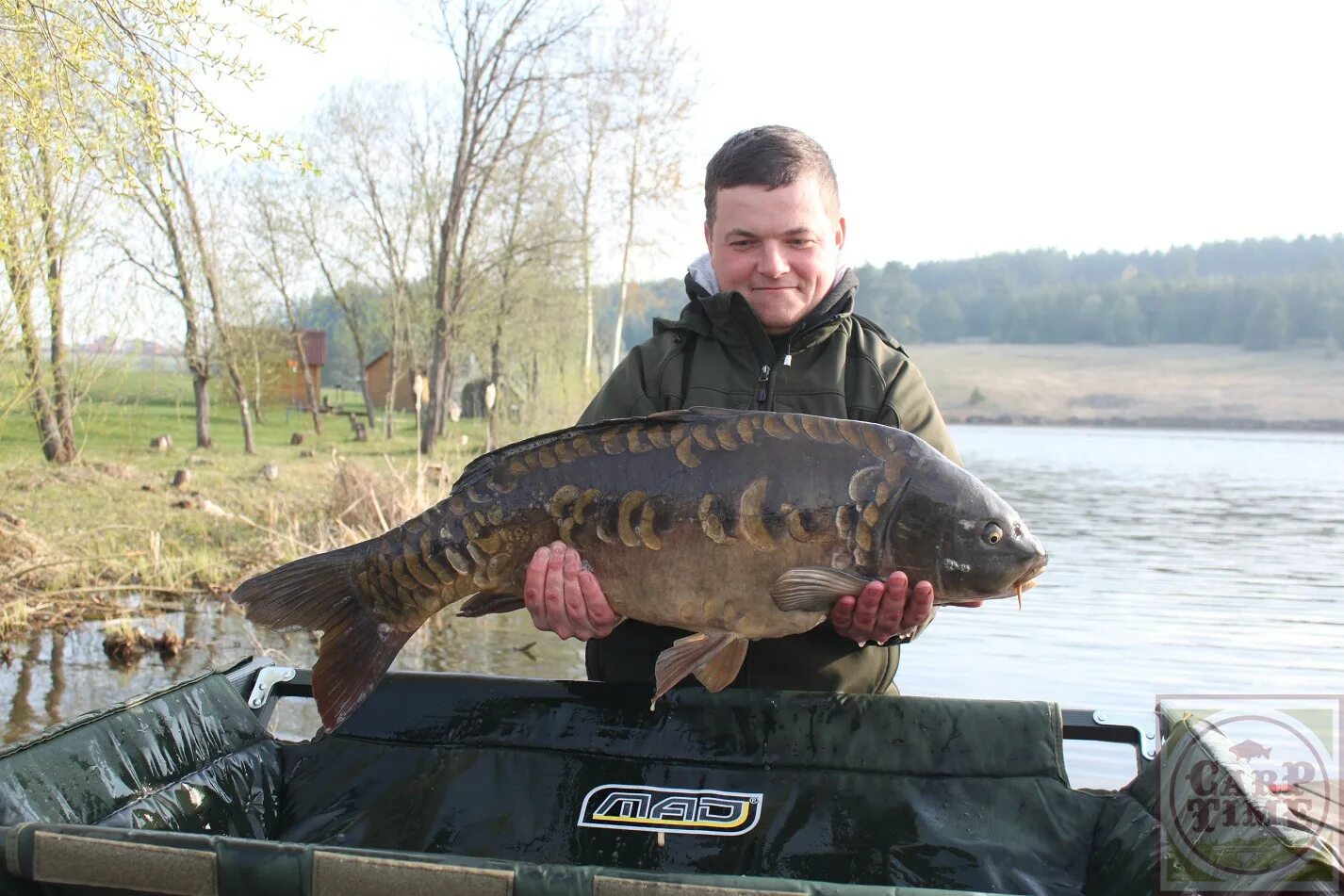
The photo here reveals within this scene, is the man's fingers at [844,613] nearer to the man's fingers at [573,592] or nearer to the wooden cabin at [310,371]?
the man's fingers at [573,592]

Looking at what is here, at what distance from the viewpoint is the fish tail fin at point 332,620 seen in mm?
2332

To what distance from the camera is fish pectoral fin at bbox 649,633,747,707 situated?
2.16 metres

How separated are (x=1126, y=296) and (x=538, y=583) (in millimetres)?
91950

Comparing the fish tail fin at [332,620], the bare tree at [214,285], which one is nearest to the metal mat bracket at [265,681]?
the fish tail fin at [332,620]

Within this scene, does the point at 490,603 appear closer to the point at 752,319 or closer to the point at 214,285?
the point at 752,319

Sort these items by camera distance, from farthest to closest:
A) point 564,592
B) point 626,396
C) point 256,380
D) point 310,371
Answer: point 310,371
point 256,380
point 626,396
point 564,592

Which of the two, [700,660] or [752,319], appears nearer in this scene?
[700,660]

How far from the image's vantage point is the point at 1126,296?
283 ft

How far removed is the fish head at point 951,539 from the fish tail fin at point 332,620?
3.56 ft

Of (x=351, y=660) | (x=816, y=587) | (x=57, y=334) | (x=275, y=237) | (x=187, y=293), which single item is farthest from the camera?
(x=275, y=237)

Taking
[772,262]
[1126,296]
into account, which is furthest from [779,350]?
[1126,296]

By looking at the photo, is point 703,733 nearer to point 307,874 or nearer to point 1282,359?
point 307,874

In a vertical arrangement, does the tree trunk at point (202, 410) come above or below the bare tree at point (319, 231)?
below

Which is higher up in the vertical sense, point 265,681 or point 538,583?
point 538,583
